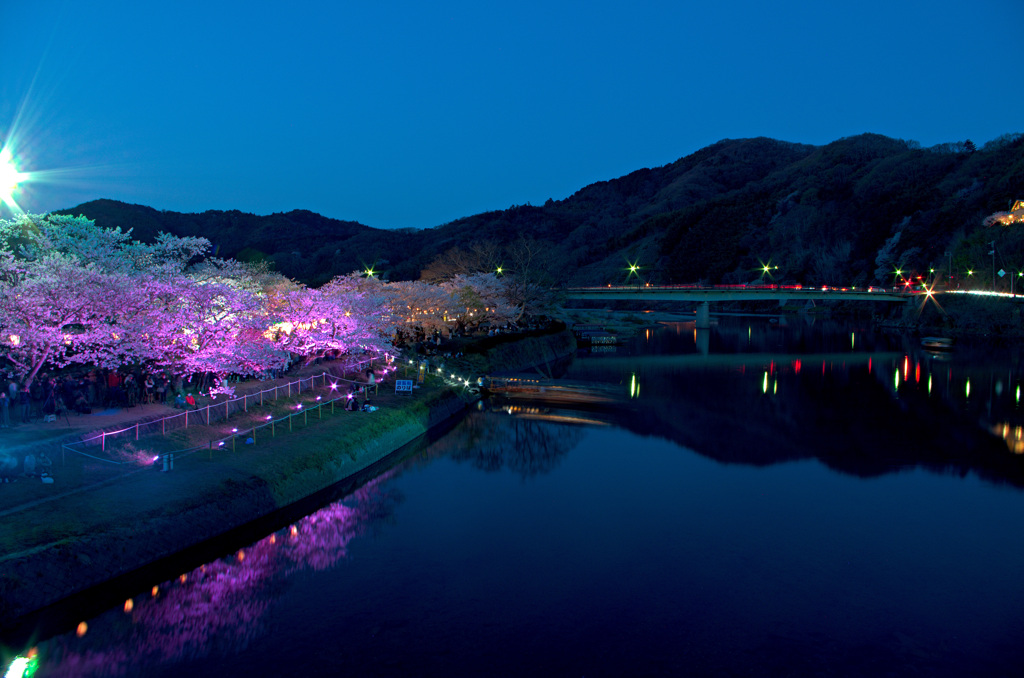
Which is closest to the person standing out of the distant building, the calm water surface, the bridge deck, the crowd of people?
the crowd of people

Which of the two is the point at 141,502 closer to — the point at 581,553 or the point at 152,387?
the point at 152,387

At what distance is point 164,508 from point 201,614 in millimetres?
4014

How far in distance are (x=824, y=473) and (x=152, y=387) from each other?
2912cm

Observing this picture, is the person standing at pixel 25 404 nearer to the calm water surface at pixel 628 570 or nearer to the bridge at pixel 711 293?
the calm water surface at pixel 628 570

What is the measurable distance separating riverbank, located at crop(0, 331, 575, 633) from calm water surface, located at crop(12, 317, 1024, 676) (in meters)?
1.18

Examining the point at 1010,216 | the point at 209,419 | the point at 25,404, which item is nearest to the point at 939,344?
the point at 1010,216

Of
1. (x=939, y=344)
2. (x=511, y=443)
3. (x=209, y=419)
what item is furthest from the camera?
(x=939, y=344)

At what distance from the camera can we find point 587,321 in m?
124

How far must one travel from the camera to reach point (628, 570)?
18609 millimetres

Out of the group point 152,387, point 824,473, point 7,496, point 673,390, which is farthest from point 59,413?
point 673,390

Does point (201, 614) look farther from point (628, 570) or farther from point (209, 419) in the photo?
point (209, 419)

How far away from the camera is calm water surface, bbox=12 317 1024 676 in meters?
14.4

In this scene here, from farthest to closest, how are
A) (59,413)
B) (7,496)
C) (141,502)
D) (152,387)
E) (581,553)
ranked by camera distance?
(152,387) → (59,413) → (581,553) → (141,502) → (7,496)

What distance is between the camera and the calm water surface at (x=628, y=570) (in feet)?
47.2
